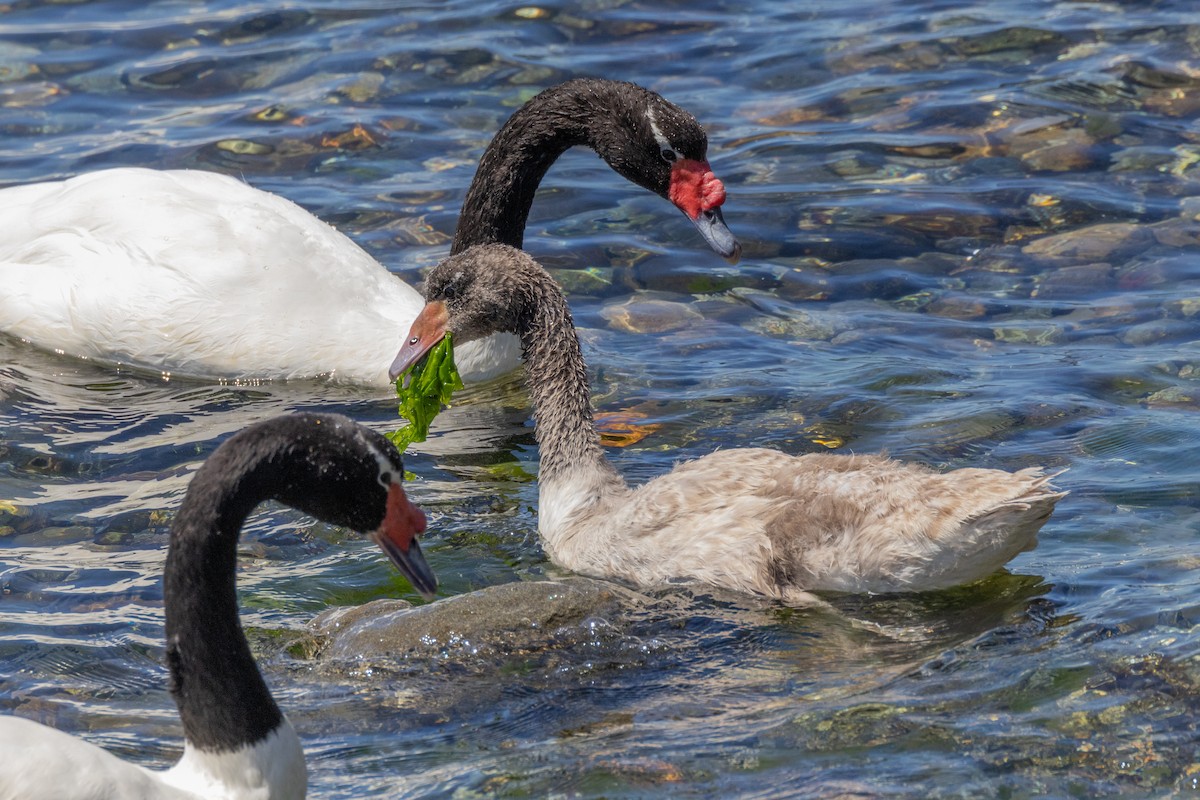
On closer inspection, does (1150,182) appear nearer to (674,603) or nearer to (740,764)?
(674,603)

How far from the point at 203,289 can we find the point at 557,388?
2.61m

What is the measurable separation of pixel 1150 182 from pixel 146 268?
6.73 m

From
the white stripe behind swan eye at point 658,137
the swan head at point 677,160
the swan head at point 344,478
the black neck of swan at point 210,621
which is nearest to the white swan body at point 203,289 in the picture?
the swan head at point 677,160

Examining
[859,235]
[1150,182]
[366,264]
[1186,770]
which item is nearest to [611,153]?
[366,264]

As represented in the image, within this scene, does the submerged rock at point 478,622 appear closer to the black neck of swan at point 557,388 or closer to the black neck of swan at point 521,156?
the black neck of swan at point 557,388

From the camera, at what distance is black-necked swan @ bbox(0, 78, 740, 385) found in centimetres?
954

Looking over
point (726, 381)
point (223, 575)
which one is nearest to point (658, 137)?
point (726, 381)

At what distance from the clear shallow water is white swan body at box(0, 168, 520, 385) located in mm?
211

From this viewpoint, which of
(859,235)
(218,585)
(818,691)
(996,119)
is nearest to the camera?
(218,585)

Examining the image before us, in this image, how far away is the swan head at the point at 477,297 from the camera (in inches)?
322

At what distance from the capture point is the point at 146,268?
9750 mm

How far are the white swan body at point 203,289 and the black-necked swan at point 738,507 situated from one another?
1450mm

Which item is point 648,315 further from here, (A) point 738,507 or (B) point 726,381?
(A) point 738,507

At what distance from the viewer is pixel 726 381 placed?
31.0 feet
